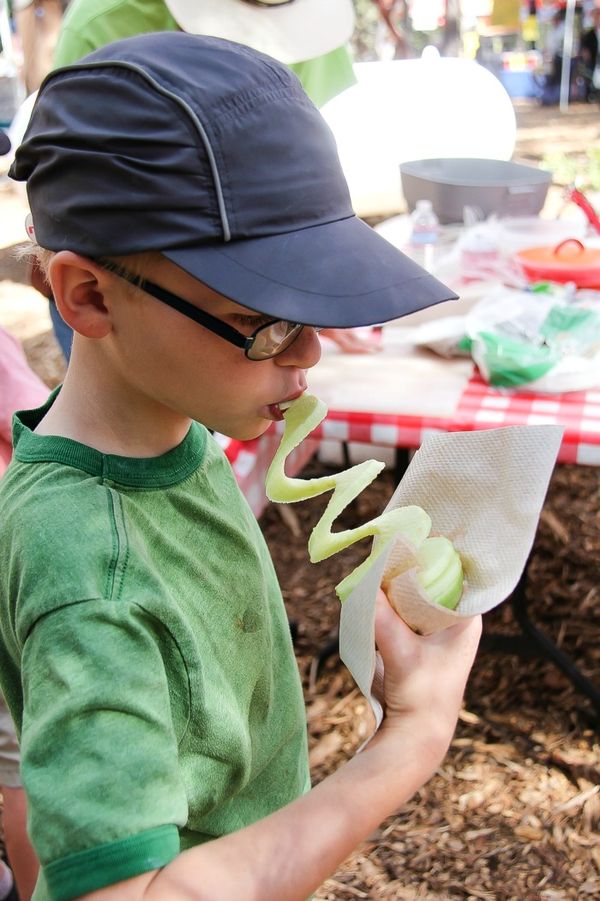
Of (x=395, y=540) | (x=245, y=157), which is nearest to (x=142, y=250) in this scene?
(x=245, y=157)

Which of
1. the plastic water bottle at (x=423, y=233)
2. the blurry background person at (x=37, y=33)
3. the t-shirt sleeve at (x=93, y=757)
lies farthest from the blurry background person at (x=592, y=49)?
the t-shirt sleeve at (x=93, y=757)

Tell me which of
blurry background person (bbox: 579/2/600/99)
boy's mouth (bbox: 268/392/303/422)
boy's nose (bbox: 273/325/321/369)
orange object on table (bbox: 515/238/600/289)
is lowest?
blurry background person (bbox: 579/2/600/99)

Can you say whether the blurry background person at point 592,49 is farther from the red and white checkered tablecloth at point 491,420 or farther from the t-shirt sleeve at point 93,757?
the t-shirt sleeve at point 93,757

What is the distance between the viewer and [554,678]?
10.8 ft

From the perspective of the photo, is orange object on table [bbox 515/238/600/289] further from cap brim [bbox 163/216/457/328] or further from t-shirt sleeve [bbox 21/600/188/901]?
t-shirt sleeve [bbox 21/600/188/901]

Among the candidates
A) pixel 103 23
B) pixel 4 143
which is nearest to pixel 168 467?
pixel 4 143

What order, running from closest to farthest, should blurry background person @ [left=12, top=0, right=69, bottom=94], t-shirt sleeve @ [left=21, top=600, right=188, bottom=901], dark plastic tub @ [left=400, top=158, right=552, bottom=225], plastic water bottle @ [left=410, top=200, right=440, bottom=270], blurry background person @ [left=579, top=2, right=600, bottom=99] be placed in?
t-shirt sleeve @ [left=21, top=600, right=188, bottom=901]
plastic water bottle @ [left=410, top=200, right=440, bottom=270]
dark plastic tub @ [left=400, top=158, right=552, bottom=225]
blurry background person @ [left=12, top=0, right=69, bottom=94]
blurry background person @ [left=579, top=2, right=600, bottom=99]

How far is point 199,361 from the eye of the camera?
1057 mm

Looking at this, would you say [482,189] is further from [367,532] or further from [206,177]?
[206,177]

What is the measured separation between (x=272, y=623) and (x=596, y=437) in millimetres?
1434

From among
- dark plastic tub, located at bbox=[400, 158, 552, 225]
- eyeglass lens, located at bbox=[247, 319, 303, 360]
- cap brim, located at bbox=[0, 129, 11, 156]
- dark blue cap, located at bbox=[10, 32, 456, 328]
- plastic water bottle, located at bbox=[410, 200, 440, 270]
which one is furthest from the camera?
dark plastic tub, located at bbox=[400, 158, 552, 225]

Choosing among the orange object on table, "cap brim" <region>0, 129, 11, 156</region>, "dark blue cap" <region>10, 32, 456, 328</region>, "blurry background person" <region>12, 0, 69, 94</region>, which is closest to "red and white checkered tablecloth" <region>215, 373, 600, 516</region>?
the orange object on table

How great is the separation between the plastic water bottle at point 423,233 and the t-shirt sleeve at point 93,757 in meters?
3.34

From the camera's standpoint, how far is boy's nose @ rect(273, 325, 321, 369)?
3.64 ft
